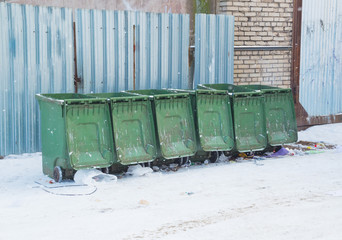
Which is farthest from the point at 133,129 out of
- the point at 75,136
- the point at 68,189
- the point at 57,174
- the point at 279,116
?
the point at 279,116

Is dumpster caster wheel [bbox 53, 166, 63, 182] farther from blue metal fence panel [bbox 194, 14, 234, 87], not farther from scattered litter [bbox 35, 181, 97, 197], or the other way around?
blue metal fence panel [bbox 194, 14, 234, 87]

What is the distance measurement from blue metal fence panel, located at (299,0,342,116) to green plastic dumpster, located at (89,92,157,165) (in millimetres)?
5344

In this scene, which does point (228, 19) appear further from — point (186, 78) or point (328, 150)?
point (328, 150)

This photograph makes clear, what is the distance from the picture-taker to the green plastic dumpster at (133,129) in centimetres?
775

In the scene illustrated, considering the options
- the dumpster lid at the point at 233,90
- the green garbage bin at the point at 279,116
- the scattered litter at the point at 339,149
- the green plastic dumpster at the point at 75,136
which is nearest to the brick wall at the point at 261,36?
the dumpster lid at the point at 233,90

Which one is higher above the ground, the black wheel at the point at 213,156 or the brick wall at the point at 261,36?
the brick wall at the point at 261,36

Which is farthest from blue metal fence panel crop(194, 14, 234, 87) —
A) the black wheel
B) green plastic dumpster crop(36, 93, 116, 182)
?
green plastic dumpster crop(36, 93, 116, 182)

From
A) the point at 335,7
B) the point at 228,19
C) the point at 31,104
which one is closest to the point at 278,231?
the point at 31,104

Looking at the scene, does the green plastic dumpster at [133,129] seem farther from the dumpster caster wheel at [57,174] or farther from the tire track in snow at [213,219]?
the tire track in snow at [213,219]

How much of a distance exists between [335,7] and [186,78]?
14.8 feet

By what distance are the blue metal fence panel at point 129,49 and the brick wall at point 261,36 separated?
143cm

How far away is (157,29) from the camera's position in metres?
9.98

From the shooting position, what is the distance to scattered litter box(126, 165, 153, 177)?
311 inches

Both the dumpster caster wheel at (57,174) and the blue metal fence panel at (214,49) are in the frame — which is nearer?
the dumpster caster wheel at (57,174)
